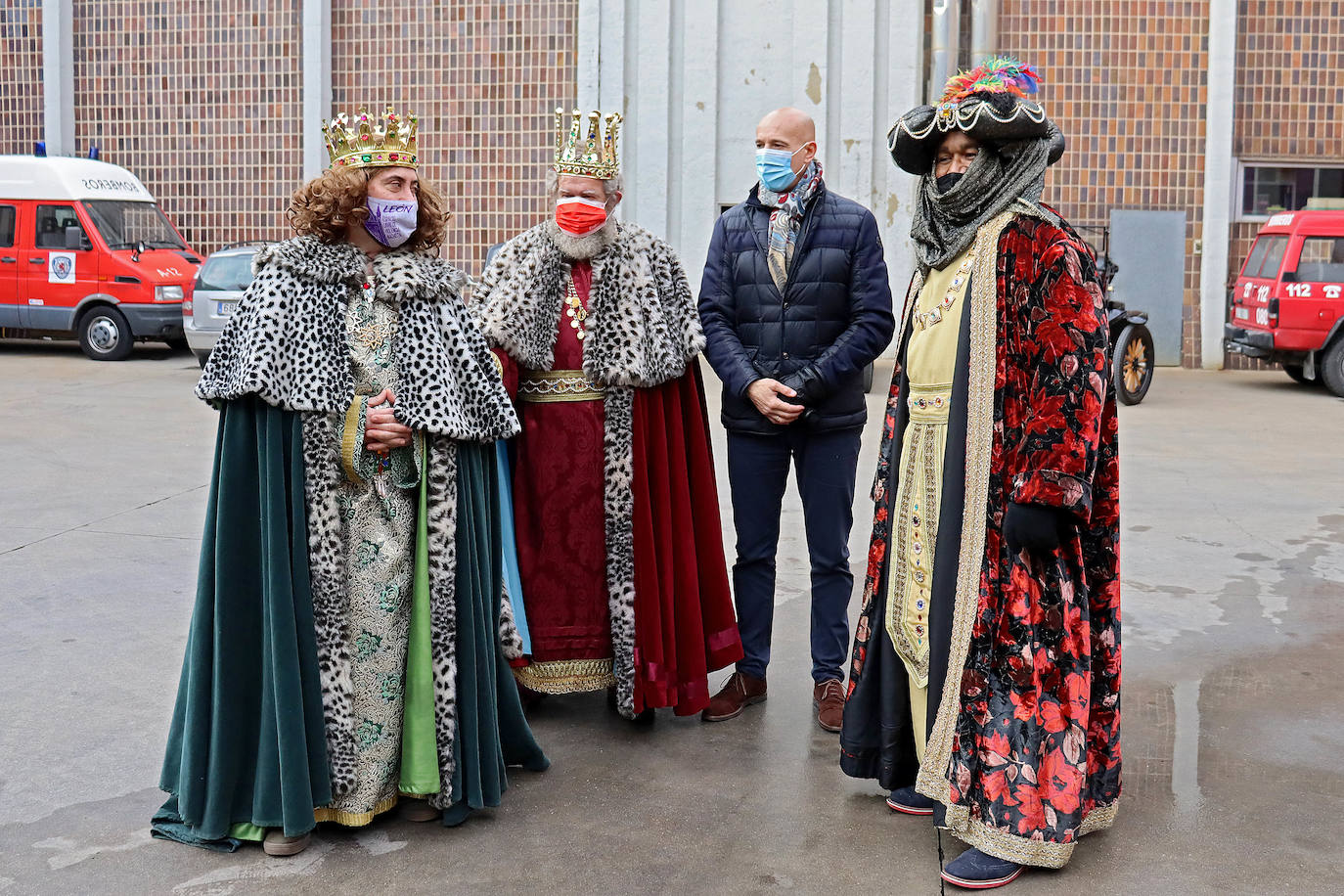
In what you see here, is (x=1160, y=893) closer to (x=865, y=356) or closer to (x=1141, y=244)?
(x=865, y=356)

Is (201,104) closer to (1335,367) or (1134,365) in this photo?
(1134,365)

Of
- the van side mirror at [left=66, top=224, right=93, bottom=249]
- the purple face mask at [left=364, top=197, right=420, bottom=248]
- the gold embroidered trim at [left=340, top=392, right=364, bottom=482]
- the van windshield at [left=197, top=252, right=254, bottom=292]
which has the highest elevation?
the van side mirror at [left=66, top=224, right=93, bottom=249]

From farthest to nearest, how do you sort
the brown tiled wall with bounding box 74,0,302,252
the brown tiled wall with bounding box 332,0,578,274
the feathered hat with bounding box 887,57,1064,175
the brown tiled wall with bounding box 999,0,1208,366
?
the brown tiled wall with bounding box 74,0,302,252
the brown tiled wall with bounding box 332,0,578,274
the brown tiled wall with bounding box 999,0,1208,366
the feathered hat with bounding box 887,57,1064,175

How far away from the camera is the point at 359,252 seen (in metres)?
3.77

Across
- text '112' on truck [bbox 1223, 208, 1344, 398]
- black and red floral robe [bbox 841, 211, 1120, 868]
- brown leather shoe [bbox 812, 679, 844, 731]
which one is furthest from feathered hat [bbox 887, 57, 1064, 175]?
text '112' on truck [bbox 1223, 208, 1344, 398]

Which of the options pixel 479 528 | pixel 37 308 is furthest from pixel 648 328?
pixel 37 308

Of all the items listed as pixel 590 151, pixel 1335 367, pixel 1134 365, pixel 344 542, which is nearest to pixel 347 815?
pixel 344 542

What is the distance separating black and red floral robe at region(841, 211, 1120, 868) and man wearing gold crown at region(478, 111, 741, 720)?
1250mm

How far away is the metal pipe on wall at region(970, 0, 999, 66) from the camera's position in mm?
16562

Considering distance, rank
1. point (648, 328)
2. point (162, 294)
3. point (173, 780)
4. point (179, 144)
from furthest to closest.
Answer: point (179, 144), point (162, 294), point (648, 328), point (173, 780)

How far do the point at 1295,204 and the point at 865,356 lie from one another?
1493 cm

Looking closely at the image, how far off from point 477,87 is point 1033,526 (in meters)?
15.9

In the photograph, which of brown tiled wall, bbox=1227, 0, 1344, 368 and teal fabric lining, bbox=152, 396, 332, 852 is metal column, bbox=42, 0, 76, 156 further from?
teal fabric lining, bbox=152, 396, 332, 852

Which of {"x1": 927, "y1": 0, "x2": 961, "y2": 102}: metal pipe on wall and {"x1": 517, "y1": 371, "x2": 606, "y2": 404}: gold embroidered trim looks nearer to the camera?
{"x1": 517, "y1": 371, "x2": 606, "y2": 404}: gold embroidered trim
